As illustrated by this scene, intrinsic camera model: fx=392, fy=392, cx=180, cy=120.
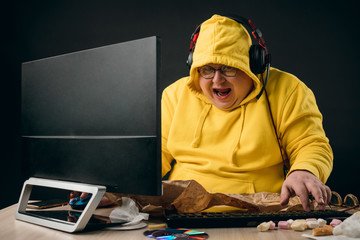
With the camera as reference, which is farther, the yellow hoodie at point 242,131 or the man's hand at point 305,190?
the yellow hoodie at point 242,131

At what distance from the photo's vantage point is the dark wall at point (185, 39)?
2.22 meters

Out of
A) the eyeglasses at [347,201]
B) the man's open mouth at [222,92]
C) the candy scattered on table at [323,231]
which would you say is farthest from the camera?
the man's open mouth at [222,92]

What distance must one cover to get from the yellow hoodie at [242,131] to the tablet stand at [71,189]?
673 millimetres

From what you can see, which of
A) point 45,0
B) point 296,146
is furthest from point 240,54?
point 45,0

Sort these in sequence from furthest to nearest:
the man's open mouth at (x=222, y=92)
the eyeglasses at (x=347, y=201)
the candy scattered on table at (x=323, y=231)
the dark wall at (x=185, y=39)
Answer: the dark wall at (x=185, y=39)
the man's open mouth at (x=222, y=92)
the eyeglasses at (x=347, y=201)
the candy scattered on table at (x=323, y=231)

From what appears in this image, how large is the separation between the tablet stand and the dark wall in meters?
1.34

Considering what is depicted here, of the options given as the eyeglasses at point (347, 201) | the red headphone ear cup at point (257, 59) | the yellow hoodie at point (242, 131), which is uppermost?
the red headphone ear cup at point (257, 59)

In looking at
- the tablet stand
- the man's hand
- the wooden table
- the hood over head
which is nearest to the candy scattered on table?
the wooden table

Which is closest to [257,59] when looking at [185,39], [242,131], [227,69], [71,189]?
[227,69]

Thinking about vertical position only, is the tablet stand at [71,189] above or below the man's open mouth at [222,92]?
below

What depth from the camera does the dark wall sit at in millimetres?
2217

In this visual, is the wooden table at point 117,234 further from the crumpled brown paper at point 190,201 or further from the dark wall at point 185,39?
the dark wall at point 185,39

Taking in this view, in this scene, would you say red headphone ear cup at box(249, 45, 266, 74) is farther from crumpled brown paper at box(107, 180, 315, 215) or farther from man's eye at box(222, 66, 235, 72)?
crumpled brown paper at box(107, 180, 315, 215)

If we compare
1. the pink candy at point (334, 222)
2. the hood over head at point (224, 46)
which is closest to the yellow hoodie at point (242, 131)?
the hood over head at point (224, 46)
